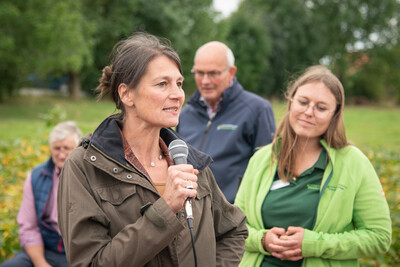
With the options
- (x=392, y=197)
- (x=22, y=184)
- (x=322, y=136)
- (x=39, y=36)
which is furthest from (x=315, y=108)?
(x=39, y=36)

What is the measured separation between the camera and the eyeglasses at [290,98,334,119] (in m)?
3.38

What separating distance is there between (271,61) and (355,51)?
10.9m

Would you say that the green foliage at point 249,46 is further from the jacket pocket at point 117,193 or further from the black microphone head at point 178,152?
the jacket pocket at point 117,193

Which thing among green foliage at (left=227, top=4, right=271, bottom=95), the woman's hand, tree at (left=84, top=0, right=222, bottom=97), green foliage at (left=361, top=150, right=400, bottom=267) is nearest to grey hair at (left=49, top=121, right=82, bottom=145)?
the woman's hand

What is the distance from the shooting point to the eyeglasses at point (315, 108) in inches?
133

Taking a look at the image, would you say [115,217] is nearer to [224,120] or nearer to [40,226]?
[40,226]

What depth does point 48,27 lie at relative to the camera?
75.3 ft

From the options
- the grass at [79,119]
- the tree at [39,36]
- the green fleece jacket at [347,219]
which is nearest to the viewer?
the green fleece jacket at [347,219]

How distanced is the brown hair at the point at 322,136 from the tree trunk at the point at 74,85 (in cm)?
3078

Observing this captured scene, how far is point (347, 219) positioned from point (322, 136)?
0.67 metres

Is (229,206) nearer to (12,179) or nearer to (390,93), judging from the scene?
(12,179)

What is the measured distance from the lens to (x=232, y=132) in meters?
4.67

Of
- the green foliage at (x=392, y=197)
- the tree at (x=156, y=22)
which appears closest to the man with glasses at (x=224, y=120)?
the green foliage at (x=392, y=197)

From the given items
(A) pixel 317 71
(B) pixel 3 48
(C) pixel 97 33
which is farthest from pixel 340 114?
(C) pixel 97 33
